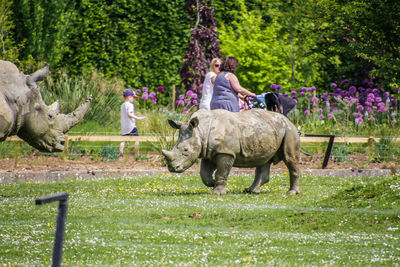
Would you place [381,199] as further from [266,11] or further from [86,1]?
[266,11]

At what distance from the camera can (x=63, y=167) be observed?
45.6 feet

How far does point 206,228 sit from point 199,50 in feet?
51.2

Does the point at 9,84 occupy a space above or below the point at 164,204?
above

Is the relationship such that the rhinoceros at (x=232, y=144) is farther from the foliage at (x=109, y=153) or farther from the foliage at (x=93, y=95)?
the foliage at (x=93, y=95)

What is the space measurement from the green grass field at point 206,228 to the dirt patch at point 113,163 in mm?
2851

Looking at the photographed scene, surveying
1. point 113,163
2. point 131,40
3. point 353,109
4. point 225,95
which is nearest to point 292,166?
point 225,95

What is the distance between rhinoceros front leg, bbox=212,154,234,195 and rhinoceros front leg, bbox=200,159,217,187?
0.44 feet

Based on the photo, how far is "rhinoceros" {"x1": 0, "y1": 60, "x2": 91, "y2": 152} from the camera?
8.05m

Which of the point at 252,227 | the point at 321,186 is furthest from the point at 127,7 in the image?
the point at 252,227

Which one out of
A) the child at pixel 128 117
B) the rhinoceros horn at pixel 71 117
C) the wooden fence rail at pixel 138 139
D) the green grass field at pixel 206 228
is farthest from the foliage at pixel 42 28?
the rhinoceros horn at pixel 71 117

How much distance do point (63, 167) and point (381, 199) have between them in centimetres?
731

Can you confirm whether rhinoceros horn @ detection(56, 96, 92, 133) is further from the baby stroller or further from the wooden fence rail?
the wooden fence rail

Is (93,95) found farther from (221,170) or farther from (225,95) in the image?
(221,170)

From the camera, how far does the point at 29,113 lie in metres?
8.43
